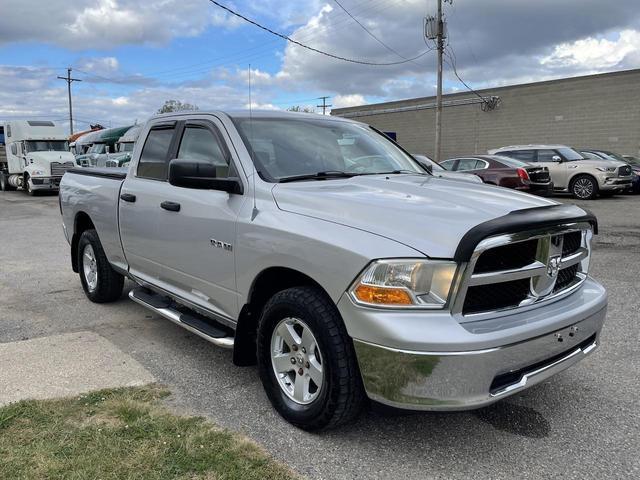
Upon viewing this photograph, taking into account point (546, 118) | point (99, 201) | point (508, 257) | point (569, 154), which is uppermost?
point (546, 118)

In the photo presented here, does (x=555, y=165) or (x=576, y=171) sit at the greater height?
(x=555, y=165)

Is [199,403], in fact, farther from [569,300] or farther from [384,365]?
[569,300]

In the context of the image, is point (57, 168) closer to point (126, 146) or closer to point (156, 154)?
point (126, 146)

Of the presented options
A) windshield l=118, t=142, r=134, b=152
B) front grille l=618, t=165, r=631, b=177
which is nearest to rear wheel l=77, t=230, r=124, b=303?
front grille l=618, t=165, r=631, b=177

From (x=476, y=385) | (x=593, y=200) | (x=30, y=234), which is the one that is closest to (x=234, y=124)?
(x=476, y=385)

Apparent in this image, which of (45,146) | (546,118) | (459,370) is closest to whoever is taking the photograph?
(459,370)

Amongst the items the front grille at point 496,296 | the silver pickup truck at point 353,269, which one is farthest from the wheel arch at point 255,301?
the front grille at point 496,296

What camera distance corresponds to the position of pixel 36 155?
23.3 meters

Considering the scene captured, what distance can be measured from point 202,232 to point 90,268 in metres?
2.72

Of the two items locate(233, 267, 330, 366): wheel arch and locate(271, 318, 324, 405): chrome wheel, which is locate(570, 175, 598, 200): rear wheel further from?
locate(271, 318, 324, 405): chrome wheel

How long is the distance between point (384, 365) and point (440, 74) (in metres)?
24.1

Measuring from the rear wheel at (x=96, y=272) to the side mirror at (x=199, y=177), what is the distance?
2.47 m

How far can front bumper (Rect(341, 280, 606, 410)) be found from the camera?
248cm

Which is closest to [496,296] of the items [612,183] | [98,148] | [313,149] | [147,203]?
[313,149]
